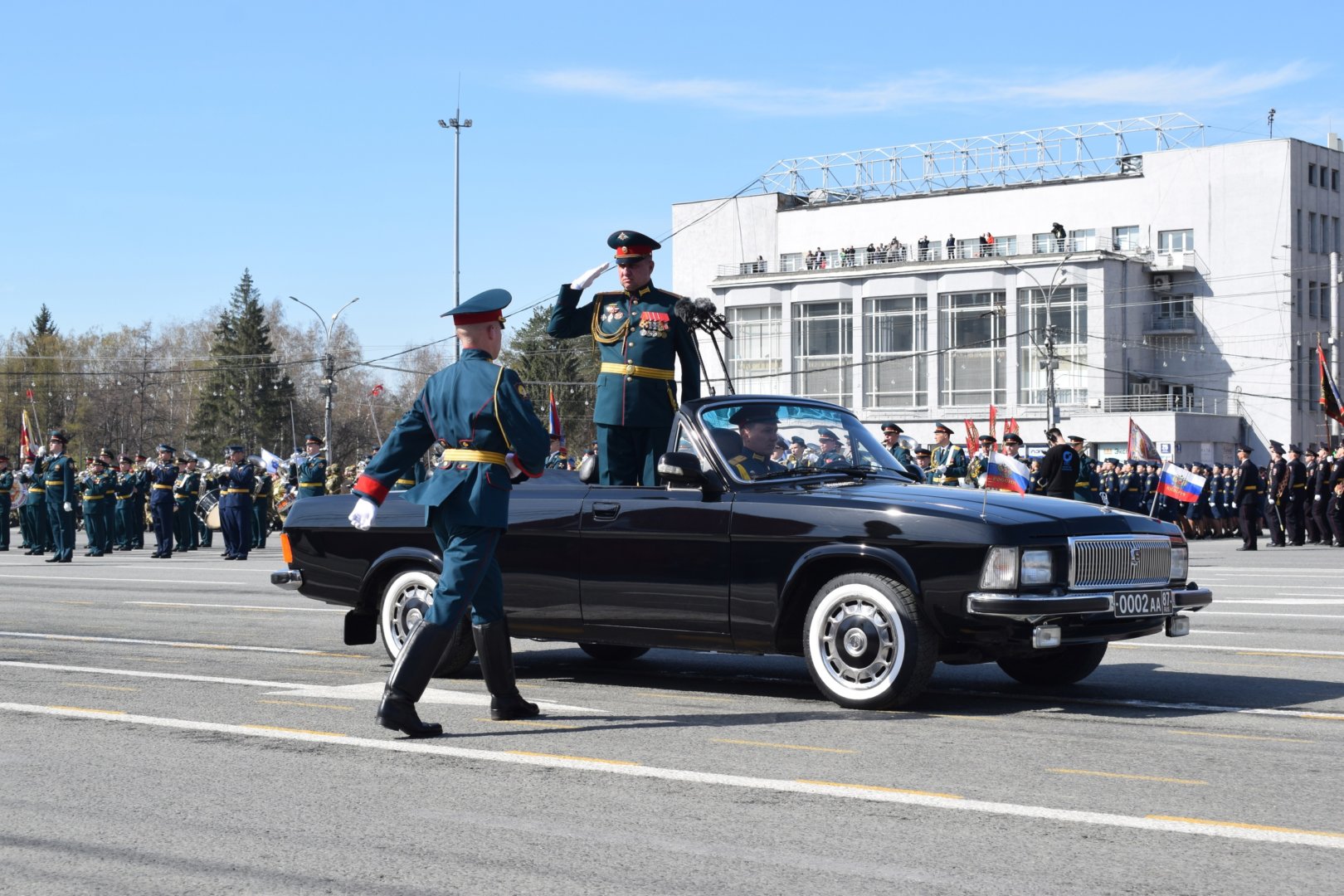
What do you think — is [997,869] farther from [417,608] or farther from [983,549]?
[417,608]

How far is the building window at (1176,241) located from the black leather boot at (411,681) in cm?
7545

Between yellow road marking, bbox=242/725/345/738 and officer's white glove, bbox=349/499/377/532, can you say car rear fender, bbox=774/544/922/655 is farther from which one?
yellow road marking, bbox=242/725/345/738

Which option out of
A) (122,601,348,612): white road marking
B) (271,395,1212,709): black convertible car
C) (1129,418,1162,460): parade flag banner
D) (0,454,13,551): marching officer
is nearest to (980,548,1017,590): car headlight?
(271,395,1212,709): black convertible car

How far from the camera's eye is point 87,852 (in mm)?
5316

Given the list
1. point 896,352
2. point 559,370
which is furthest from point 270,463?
point 559,370

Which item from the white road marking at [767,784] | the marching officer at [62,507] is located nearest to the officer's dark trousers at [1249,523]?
the marching officer at [62,507]

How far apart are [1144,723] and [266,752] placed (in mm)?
3968

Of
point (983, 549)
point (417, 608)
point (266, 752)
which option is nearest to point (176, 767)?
point (266, 752)

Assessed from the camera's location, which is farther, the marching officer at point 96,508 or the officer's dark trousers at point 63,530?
the marching officer at point 96,508

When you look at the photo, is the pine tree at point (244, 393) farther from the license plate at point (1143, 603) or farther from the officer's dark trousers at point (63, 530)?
the license plate at point (1143, 603)

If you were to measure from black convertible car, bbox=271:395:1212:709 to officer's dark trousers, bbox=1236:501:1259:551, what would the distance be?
74.0 feet

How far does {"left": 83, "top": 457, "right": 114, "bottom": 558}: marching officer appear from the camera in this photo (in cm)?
3102

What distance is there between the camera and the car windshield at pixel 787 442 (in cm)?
899

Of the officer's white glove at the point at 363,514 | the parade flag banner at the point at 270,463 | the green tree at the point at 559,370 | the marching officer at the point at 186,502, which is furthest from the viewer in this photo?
the green tree at the point at 559,370
